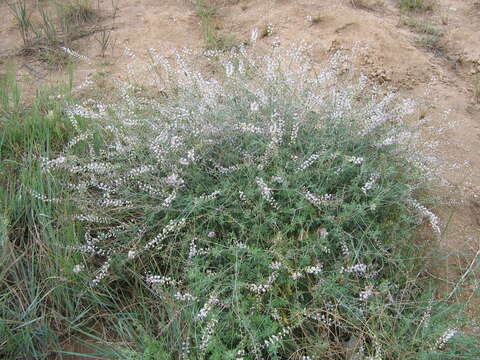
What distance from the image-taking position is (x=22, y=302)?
7.63 feet

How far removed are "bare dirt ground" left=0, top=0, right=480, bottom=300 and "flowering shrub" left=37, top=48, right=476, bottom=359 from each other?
0.96 meters

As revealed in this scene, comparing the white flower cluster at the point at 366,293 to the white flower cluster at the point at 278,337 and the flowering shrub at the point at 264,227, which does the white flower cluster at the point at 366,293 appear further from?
the white flower cluster at the point at 278,337

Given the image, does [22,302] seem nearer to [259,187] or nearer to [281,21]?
[259,187]

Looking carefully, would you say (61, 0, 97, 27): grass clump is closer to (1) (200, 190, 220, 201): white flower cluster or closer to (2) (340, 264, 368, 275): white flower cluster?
(1) (200, 190, 220, 201): white flower cluster

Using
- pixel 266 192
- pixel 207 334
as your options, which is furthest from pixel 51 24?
pixel 207 334

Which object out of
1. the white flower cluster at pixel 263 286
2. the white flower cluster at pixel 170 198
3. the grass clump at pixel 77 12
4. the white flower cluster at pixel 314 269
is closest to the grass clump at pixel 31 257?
the white flower cluster at pixel 170 198

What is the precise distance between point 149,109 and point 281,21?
7.40 ft

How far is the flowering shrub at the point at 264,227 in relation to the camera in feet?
6.76

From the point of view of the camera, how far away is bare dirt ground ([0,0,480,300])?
12.2 feet

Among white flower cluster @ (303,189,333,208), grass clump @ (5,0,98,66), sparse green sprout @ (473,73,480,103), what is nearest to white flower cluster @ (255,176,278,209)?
white flower cluster @ (303,189,333,208)

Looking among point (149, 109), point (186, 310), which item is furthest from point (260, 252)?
point (149, 109)

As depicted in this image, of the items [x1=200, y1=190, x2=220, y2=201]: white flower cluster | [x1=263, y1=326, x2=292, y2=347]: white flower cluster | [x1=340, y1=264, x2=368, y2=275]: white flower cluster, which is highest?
[x1=200, y1=190, x2=220, y2=201]: white flower cluster

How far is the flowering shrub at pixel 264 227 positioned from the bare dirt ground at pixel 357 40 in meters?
0.96

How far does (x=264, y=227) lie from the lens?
229cm
